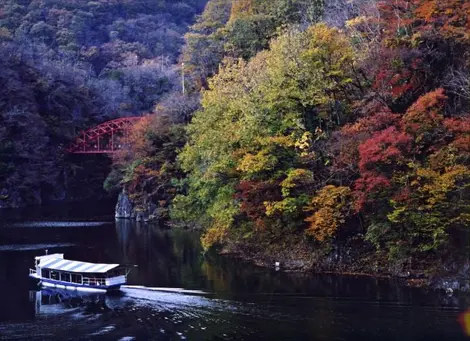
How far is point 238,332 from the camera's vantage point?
18297mm

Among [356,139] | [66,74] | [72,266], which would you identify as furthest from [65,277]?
[66,74]

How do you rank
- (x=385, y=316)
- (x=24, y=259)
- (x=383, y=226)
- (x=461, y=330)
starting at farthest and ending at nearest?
(x=24, y=259), (x=383, y=226), (x=385, y=316), (x=461, y=330)

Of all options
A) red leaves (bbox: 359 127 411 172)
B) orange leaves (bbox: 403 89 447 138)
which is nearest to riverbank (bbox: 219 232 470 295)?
red leaves (bbox: 359 127 411 172)

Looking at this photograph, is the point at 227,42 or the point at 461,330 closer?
the point at 461,330

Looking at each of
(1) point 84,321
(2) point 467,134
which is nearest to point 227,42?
(2) point 467,134

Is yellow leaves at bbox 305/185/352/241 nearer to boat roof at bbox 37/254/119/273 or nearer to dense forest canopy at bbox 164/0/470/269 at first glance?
dense forest canopy at bbox 164/0/470/269

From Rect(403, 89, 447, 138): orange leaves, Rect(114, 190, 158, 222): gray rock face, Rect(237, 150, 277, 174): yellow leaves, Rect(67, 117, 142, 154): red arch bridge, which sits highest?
Rect(67, 117, 142, 154): red arch bridge

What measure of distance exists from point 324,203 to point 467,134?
6.03 m

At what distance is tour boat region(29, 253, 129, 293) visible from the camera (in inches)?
930

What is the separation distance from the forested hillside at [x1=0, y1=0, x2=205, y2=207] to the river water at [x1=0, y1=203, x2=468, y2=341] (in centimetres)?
2989

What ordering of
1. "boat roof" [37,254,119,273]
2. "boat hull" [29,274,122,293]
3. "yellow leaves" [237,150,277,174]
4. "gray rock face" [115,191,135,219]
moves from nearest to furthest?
"boat hull" [29,274,122,293]
"boat roof" [37,254,119,273]
"yellow leaves" [237,150,277,174]
"gray rock face" [115,191,135,219]

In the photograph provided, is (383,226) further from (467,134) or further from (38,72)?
(38,72)

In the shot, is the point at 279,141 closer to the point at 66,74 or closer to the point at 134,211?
the point at 134,211

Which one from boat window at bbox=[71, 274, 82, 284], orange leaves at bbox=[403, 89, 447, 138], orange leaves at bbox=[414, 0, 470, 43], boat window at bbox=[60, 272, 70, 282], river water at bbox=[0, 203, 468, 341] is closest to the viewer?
river water at bbox=[0, 203, 468, 341]
